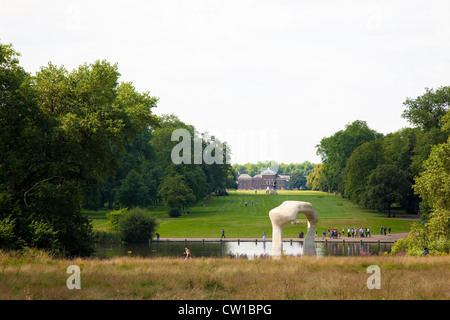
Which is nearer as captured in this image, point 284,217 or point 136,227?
point 284,217

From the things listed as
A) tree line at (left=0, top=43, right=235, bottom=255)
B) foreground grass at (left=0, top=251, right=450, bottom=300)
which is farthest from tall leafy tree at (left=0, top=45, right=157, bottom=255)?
foreground grass at (left=0, top=251, right=450, bottom=300)

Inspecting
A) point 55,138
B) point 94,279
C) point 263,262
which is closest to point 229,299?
point 94,279

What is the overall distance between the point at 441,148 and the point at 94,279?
29822 millimetres

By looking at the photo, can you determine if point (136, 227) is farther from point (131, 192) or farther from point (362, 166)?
point (362, 166)

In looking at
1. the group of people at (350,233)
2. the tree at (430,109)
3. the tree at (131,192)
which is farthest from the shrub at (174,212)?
the tree at (430,109)

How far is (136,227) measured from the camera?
53469 mm

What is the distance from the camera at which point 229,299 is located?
486 inches

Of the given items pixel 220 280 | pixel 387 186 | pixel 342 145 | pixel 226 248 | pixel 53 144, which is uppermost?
pixel 342 145

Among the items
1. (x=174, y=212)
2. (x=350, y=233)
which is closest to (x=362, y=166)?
(x=350, y=233)

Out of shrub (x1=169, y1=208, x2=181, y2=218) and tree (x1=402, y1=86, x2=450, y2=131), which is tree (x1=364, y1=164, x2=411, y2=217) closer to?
tree (x1=402, y1=86, x2=450, y2=131)

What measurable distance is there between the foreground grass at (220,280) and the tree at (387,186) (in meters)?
61.2

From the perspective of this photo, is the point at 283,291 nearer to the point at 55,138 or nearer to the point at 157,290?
the point at 157,290

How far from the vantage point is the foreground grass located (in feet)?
41.1

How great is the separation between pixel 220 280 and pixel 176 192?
66.7 m
